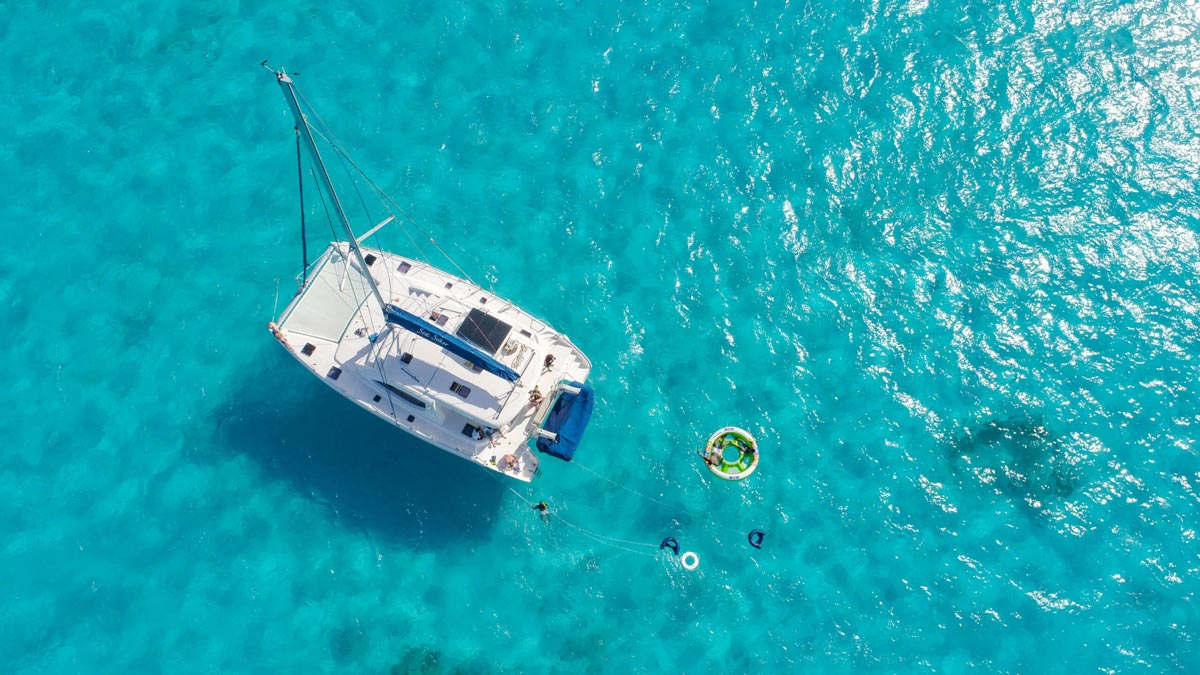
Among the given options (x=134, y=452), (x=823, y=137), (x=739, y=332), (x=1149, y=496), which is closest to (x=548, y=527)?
(x=739, y=332)

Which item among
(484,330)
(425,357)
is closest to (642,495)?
(484,330)

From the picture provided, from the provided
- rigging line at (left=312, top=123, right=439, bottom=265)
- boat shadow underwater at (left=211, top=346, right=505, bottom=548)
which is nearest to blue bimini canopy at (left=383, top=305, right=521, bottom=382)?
boat shadow underwater at (left=211, top=346, right=505, bottom=548)

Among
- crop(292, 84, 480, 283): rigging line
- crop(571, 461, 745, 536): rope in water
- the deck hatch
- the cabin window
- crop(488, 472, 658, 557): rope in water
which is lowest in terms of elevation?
crop(488, 472, 658, 557): rope in water

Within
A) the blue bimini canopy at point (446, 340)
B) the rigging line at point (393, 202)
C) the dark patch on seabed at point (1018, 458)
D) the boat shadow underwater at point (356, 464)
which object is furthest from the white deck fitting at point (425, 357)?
the dark patch on seabed at point (1018, 458)

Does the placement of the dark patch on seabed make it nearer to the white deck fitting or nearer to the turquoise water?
the turquoise water

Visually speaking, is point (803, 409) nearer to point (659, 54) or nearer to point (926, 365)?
point (926, 365)

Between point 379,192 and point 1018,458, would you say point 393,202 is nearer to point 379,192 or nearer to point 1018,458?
point 379,192
